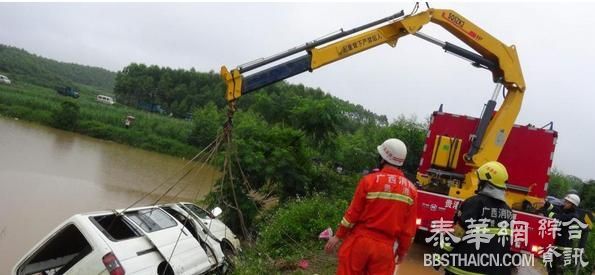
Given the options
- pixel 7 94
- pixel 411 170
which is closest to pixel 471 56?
pixel 411 170

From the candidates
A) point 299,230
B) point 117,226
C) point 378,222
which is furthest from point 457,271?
point 299,230

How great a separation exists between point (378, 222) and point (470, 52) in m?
5.86

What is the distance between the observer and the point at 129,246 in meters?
5.02

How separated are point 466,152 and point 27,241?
32.2 feet

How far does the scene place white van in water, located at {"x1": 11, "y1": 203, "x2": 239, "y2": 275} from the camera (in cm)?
475

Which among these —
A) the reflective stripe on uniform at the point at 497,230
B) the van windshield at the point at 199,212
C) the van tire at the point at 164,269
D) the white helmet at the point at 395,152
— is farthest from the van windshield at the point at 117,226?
the reflective stripe on uniform at the point at 497,230

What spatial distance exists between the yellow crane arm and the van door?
304 centimetres

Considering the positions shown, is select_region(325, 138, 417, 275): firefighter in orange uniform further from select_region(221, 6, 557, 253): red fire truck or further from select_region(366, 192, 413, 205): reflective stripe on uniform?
→ select_region(221, 6, 557, 253): red fire truck

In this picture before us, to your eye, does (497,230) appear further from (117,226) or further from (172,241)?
(117,226)

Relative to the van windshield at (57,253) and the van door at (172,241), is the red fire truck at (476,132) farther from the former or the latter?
the van windshield at (57,253)

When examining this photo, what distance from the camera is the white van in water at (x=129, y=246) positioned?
4750 millimetres

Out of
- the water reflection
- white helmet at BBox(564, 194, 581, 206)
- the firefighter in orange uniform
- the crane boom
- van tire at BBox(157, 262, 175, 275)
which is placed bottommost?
the water reflection

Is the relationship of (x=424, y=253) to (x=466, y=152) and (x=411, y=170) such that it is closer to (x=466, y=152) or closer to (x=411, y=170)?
(x=466, y=152)

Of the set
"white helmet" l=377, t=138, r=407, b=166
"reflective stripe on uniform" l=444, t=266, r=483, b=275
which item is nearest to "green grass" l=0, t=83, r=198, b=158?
"white helmet" l=377, t=138, r=407, b=166
